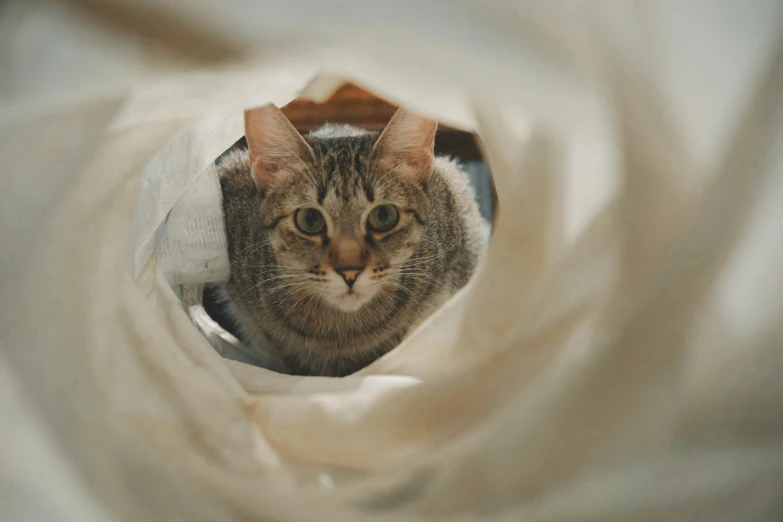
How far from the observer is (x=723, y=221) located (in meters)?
0.52

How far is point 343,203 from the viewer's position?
1.18 m

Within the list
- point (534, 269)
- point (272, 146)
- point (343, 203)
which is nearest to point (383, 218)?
point (343, 203)

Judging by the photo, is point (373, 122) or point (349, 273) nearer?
point (349, 273)

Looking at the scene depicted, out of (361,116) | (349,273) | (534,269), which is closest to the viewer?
(534,269)

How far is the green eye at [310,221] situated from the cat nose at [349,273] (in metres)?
0.12

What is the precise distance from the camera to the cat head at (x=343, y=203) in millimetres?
1151

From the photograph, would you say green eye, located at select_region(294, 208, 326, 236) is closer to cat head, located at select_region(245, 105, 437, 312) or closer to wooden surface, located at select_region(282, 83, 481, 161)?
cat head, located at select_region(245, 105, 437, 312)

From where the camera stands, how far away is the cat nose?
1.13 metres

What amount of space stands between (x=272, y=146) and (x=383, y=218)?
0.26m

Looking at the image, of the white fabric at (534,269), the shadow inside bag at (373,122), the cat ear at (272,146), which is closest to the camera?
the white fabric at (534,269)

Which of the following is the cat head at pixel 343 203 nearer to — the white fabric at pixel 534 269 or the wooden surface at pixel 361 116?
the white fabric at pixel 534 269

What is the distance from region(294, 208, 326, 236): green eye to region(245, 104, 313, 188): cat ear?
3.6 inches

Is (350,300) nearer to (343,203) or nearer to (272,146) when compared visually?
(343,203)

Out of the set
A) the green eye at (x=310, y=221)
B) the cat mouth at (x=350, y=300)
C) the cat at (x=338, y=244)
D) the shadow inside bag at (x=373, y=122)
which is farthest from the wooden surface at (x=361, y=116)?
the cat mouth at (x=350, y=300)
